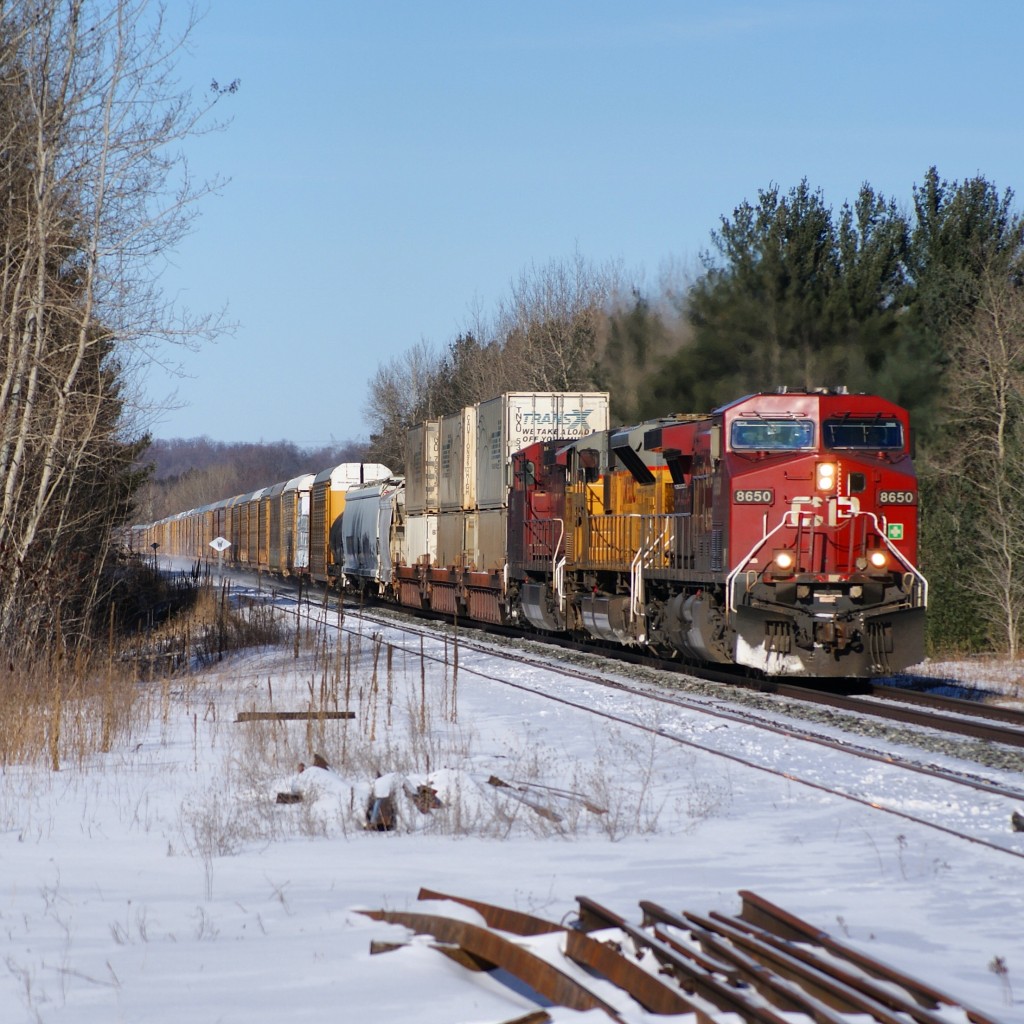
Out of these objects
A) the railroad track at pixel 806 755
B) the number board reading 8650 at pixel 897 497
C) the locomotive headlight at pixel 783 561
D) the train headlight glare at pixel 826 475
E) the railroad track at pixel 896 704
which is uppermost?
the train headlight glare at pixel 826 475

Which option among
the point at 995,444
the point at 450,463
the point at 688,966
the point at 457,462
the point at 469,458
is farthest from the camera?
the point at 995,444

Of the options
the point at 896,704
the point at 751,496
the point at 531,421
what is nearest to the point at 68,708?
the point at 751,496

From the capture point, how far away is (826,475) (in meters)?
15.6

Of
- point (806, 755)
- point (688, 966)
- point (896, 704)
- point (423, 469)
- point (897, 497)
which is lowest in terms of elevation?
point (896, 704)

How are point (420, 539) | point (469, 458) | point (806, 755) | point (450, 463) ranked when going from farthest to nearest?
1. point (420, 539)
2. point (450, 463)
3. point (469, 458)
4. point (806, 755)

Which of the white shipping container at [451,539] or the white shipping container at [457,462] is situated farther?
the white shipping container at [451,539]

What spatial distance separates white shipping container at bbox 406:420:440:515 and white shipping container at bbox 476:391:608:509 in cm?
500

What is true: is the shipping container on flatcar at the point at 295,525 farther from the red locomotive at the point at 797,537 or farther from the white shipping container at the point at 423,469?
the red locomotive at the point at 797,537

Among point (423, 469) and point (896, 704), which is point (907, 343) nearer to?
point (423, 469)

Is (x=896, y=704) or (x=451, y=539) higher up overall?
(x=451, y=539)

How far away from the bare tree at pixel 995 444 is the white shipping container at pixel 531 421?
8172mm

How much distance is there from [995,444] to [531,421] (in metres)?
13.1

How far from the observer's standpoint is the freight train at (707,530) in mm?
15328

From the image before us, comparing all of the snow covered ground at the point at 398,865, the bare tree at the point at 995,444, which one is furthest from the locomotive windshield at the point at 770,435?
the bare tree at the point at 995,444
